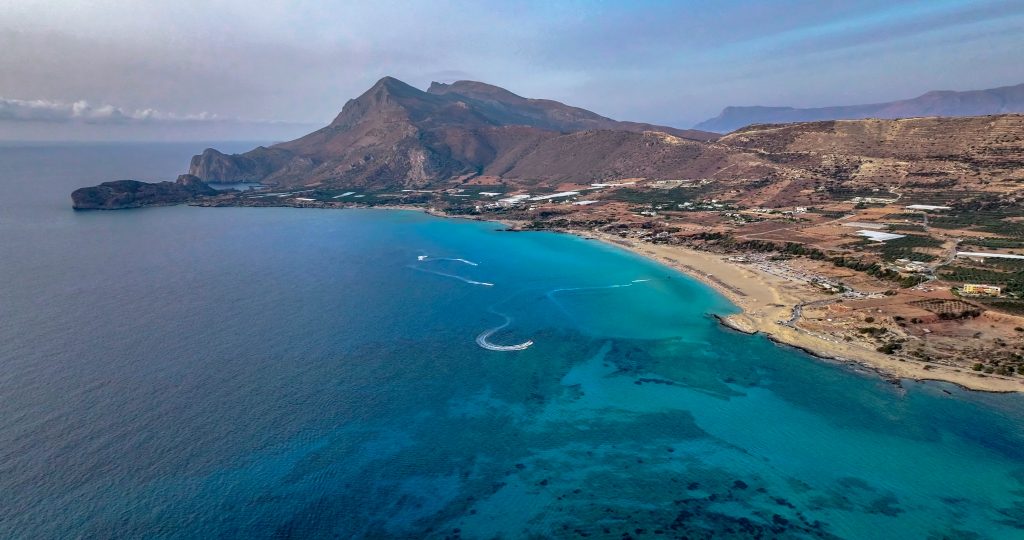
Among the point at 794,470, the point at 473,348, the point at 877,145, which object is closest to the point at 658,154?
the point at 877,145

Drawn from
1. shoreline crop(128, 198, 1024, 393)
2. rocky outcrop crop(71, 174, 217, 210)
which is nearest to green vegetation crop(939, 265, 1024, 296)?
shoreline crop(128, 198, 1024, 393)

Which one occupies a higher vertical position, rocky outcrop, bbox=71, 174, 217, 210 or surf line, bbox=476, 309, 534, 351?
rocky outcrop, bbox=71, 174, 217, 210

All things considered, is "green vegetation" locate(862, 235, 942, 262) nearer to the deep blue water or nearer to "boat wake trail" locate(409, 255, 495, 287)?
the deep blue water

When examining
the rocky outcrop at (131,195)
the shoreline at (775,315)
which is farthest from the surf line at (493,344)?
the rocky outcrop at (131,195)

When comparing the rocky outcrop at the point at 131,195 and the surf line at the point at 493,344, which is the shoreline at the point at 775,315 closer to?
the surf line at the point at 493,344

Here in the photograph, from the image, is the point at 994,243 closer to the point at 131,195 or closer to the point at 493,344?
the point at 493,344

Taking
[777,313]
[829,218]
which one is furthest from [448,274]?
[829,218]
